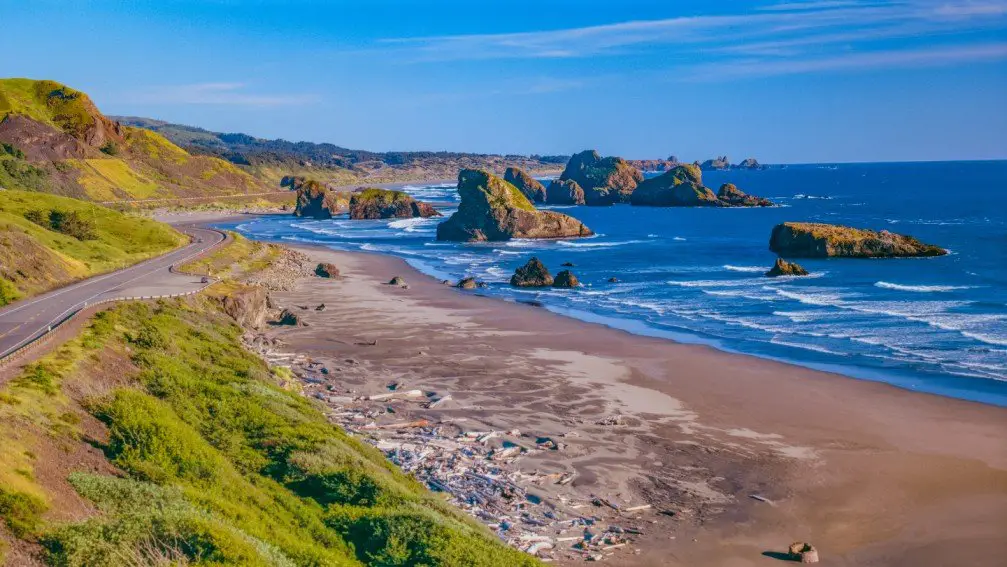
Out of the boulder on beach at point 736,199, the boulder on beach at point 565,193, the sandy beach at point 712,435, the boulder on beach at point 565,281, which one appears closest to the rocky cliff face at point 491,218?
the boulder on beach at point 565,281

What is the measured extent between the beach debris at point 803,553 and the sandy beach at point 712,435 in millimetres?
378

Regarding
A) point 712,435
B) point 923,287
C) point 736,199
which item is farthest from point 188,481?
point 736,199

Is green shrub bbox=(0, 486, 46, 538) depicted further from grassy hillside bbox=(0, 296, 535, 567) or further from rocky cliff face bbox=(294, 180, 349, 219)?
rocky cliff face bbox=(294, 180, 349, 219)

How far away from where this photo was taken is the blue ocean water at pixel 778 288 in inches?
1491

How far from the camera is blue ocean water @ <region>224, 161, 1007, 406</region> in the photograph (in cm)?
3788

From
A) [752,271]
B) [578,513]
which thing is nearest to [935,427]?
[578,513]

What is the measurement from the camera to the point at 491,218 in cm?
10162

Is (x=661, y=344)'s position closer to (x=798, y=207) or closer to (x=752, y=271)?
(x=752, y=271)

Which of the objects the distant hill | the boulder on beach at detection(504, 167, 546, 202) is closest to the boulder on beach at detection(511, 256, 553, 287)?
the distant hill

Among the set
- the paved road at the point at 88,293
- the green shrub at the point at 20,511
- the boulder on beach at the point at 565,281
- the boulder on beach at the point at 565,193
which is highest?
the boulder on beach at the point at 565,193

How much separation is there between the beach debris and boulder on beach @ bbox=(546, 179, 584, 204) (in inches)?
6303

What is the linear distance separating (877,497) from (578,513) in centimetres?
862

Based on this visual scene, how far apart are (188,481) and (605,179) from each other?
165115 mm

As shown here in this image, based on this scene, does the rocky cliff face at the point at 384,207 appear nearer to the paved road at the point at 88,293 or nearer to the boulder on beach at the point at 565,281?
the boulder on beach at the point at 565,281
